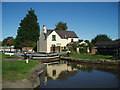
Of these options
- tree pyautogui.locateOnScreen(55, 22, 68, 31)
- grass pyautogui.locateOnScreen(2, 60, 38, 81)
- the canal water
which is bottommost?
the canal water

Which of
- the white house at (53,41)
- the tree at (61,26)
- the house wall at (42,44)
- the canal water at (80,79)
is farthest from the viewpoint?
the tree at (61,26)

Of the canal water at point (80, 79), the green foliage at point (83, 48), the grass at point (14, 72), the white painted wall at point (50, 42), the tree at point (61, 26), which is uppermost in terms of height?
the tree at point (61, 26)

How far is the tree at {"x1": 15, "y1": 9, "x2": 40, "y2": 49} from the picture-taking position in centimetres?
5145

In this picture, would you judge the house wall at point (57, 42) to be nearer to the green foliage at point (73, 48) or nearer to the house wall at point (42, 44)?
the house wall at point (42, 44)

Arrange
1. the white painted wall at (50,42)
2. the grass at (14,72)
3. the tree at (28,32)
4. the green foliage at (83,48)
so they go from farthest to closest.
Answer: the tree at (28,32) → the white painted wall at (50,42) → the green foliage at (83,48) → the grass at (14,72)

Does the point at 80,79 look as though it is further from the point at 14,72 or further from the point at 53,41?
the point at 53,41

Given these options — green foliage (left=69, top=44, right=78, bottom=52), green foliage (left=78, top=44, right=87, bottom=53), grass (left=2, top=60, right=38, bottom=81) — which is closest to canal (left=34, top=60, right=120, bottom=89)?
grass (left=2, top=60, right=38, bottom=81)

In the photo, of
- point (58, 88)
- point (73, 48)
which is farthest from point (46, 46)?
point (58, 88)

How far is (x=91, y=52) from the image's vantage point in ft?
120

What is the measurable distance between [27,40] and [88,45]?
24.8 metres

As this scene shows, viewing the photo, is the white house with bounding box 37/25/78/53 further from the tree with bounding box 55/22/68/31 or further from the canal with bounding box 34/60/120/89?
the tree with bounding box 55/22/68/31

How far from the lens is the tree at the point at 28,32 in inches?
2026

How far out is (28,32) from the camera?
53562mm

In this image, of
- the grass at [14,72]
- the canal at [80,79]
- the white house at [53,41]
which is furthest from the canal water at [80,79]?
the white house at [53,41]
